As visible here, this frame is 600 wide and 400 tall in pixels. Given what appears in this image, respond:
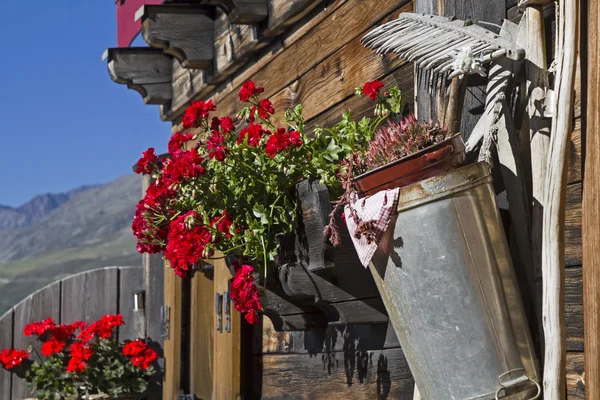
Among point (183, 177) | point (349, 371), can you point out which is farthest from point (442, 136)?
point (349, 371)

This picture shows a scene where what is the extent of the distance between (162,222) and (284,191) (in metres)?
0.63

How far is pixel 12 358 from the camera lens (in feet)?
24.5

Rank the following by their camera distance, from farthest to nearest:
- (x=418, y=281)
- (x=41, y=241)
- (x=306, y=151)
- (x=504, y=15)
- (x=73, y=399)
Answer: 1. (x=41, y=241)
2. (x=73, y=399)
3. (x=306, y=151)
4. (x=504, y=15)
5. (x=418, y=281)

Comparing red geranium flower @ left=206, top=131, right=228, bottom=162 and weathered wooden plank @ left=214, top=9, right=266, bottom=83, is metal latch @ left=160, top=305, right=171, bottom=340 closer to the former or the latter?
weathered wooden plank @ left=214, top=9, right=266, bottom=83

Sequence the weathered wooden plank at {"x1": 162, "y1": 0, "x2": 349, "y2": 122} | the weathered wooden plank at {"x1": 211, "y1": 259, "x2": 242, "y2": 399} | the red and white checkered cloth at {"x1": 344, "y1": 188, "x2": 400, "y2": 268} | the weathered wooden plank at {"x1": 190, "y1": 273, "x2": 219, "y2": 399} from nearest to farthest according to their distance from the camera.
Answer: the red and white checkered cloth at {"x1": 344, "y1": 188, "x2": 400, "y2": 268} < the weathered wooden plank at {"x1": 162, "y1": 0, "x2": 349, "y2": 122} < the weathered wooden plank at {"x1": 211, "y1": 259, "x2": 242, "y2": 399} < the weathered wooden plank at {"x1": 190, "y1": 273, "x2": 219, "y2": 399}

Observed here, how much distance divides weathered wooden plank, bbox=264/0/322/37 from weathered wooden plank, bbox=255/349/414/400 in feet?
4.75

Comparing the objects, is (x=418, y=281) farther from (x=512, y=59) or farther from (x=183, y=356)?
(x=183, y=356)

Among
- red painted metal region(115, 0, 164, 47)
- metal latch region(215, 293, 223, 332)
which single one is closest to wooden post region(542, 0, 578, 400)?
metal latch region(215, 293, 223, 332)

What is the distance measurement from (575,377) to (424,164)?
0.63 metres

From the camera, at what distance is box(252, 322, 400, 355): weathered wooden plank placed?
3.34 m

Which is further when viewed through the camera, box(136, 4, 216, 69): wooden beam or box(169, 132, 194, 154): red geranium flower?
box(136, 4, 216, 69): wooden beam

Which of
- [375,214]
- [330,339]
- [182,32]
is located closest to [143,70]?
[182,32]

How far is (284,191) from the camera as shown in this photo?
330cm

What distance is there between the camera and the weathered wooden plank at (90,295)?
24.8 ft
